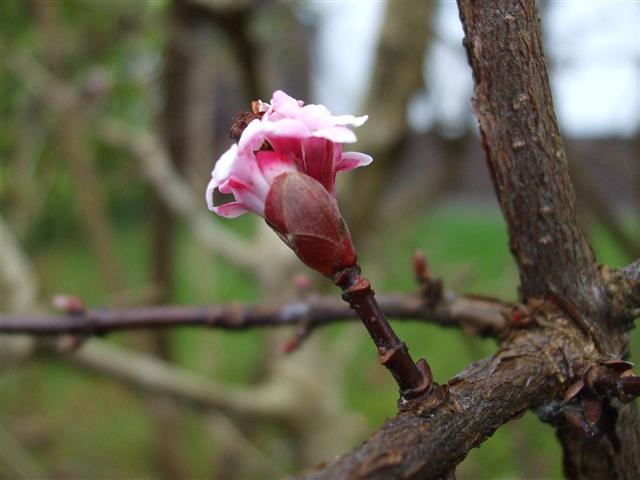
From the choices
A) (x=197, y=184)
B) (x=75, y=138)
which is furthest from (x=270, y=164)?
(x=197, y=184)

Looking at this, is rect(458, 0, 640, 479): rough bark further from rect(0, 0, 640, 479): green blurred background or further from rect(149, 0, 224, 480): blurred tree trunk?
rect(149, 0, 224, 480): blurred tree trunk

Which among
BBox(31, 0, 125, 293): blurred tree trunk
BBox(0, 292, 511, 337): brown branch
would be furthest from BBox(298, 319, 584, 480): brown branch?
BBox(31, 0, 125, 293): blurred tree trunk

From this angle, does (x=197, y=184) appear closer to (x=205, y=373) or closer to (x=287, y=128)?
(x=205, y=373)

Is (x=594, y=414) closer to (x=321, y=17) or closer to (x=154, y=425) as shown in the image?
(x=154, y=425)

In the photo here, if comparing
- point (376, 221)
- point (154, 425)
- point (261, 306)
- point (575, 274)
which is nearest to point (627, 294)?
point (575, 274)

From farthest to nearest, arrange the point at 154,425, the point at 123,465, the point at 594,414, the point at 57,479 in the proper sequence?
the point at 123,465 < the point at 57,479 < the point at 154,425 < the point at 594,414

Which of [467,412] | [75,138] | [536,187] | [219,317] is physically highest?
[75,138]
